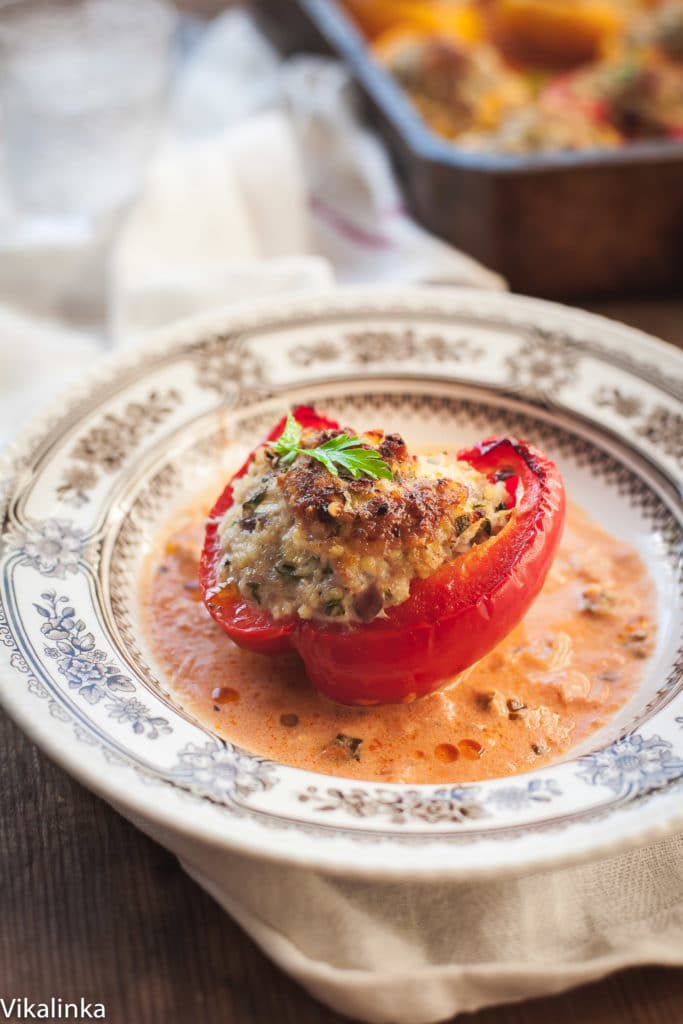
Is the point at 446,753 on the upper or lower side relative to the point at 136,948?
upper

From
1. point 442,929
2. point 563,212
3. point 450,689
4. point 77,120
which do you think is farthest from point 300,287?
point 442,929

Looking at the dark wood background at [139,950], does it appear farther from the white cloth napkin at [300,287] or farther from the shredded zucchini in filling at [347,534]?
the shredded zucchini in filling at [347,534]

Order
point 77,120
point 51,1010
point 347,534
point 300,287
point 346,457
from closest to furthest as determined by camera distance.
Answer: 1. point 51,1010
2. point 347,534
3. point 346,457
4. point 300,287
5. point 77,120

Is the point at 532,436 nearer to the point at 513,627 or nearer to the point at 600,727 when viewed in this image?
the point at 513,627


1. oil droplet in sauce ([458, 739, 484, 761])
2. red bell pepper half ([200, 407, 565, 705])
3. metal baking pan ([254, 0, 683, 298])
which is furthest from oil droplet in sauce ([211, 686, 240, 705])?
metal baking pan ([254, 0, 683, 298])

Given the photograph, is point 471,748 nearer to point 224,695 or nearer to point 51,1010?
point 224,695

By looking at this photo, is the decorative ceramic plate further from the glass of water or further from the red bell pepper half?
the glass of water
